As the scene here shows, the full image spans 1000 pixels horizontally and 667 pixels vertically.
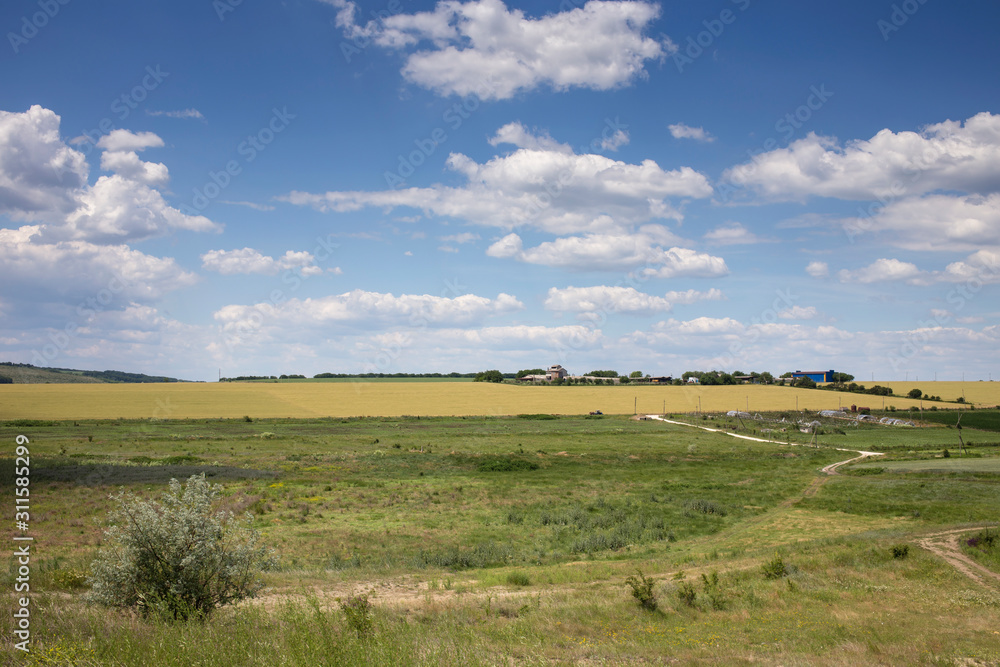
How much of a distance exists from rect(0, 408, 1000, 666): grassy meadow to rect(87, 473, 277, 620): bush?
0.48 m

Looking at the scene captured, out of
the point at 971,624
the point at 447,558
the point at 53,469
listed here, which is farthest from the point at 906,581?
the point at 53,469

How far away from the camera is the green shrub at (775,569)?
17781 mm

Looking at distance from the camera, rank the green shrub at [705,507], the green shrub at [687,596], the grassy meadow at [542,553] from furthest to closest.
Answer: the green shrub at [705,507]
the green shrub at [687,596]
the grassy meadow at [542,553]

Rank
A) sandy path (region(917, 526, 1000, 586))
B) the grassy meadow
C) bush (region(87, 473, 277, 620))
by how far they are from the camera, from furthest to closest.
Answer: sandy path (region(917, 526, 1000, 586)), bush (region(87, 473, 277, 620)), the grassy meadow

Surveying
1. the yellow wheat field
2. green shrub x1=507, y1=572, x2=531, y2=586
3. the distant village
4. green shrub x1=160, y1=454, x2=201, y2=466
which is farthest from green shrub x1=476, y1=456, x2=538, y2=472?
the distant village

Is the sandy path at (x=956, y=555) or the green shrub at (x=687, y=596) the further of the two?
the sandy path at (x=956, y=555)

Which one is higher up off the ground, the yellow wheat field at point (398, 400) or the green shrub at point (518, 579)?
the green shrub at point (518, 579)

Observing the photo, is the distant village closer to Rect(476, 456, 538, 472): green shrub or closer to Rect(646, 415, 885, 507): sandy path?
Rect(646, 415, 885, 507): sandy path

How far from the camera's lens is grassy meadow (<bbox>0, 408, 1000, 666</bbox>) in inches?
360

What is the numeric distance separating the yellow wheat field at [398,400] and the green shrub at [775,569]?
275 feet

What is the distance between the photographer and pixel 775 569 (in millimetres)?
17922

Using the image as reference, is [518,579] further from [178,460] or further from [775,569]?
[178,460]

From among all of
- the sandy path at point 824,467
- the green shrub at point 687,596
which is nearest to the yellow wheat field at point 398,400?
the sandy path at point 824,467

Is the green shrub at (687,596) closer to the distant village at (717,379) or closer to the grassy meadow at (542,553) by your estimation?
the grassy meadow at (542,553)
